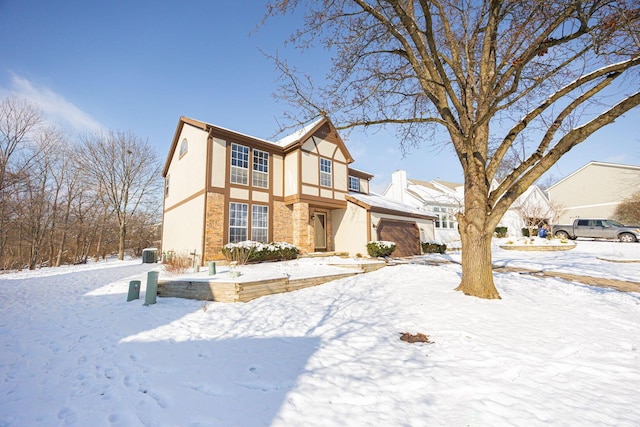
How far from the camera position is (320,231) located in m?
15.9

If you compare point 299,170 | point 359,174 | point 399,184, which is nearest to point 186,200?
point 299,170

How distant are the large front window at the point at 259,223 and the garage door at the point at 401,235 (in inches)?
243

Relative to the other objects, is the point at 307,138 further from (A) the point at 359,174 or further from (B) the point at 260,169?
(A) the point at 359,174

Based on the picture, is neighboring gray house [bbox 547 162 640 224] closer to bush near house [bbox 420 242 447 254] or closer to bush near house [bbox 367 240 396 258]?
bush near house [bbox 420 242 447 254]

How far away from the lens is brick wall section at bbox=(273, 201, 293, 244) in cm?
1338

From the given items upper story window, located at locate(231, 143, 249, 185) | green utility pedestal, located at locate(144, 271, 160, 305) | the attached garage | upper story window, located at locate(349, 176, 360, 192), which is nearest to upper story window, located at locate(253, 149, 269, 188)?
upper story window, located at locate(231, 143, 249, 185)

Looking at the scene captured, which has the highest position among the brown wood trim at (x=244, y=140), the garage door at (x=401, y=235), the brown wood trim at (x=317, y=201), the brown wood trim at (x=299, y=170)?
the brown wood trim at (x=244, y=140)

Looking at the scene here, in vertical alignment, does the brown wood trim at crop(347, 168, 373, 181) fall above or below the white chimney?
below

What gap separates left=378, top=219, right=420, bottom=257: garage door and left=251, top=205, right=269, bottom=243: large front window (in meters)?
6.17

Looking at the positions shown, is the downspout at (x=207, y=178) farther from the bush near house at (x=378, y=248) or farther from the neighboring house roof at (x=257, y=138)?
the bush near house at (x=378, y=248)

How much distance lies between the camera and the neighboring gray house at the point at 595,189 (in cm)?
2377

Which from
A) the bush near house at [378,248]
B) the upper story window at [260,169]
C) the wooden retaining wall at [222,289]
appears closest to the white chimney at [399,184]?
the bush near house at [378,248]

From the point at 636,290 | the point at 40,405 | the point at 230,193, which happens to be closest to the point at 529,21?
the point at 636,290

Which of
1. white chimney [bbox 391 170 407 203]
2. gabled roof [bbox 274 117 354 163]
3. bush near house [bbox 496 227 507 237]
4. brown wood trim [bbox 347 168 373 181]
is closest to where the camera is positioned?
gabled roof [bbox 274 117 354 163]
